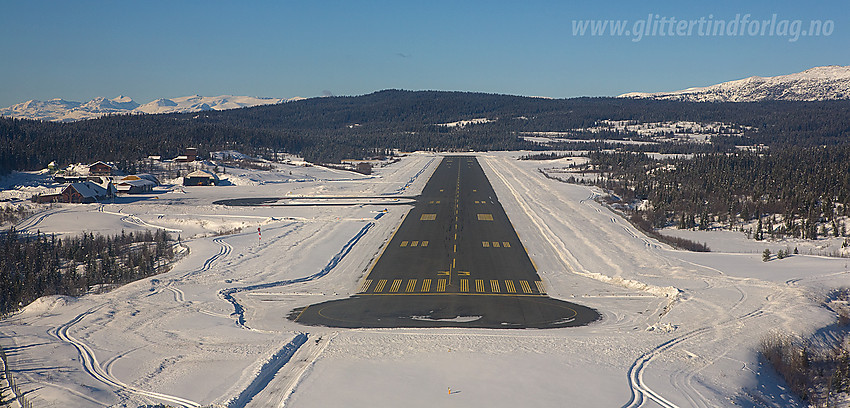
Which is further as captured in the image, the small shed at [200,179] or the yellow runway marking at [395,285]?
the small shed at [200,179]

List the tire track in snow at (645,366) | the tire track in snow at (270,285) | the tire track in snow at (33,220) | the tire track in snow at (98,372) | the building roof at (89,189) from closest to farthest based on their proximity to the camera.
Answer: the tire track in snow at (98,372) → the tire track in snow at (645,366) → the tire track in snow at (270,285) → the tire track in snow at (33,220) → the building roof at (89,189)

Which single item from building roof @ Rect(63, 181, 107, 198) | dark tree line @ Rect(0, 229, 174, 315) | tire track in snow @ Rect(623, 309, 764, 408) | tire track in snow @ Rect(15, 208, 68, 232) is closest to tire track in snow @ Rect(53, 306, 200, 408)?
dark tree line @ Rect(0, 229, 174, 315)

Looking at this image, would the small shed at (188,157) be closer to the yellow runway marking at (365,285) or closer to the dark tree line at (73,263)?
the dark tree line at (73,263)

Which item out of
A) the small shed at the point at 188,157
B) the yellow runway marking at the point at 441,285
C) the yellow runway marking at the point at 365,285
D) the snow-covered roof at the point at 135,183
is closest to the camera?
the yellow runway marking at the point at 441,285

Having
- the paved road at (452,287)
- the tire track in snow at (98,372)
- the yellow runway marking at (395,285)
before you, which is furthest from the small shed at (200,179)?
the tire track in snow at (98,372)

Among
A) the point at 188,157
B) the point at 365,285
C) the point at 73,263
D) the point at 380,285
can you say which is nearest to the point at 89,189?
the point at 73,263

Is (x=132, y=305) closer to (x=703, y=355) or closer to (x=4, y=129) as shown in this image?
(x=703, y=355)

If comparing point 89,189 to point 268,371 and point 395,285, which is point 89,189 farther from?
point 268,371

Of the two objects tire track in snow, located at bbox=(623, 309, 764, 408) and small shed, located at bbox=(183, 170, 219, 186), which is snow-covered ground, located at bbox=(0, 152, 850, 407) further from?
small shed, located at bbox=(183, 170, 219, 186)
